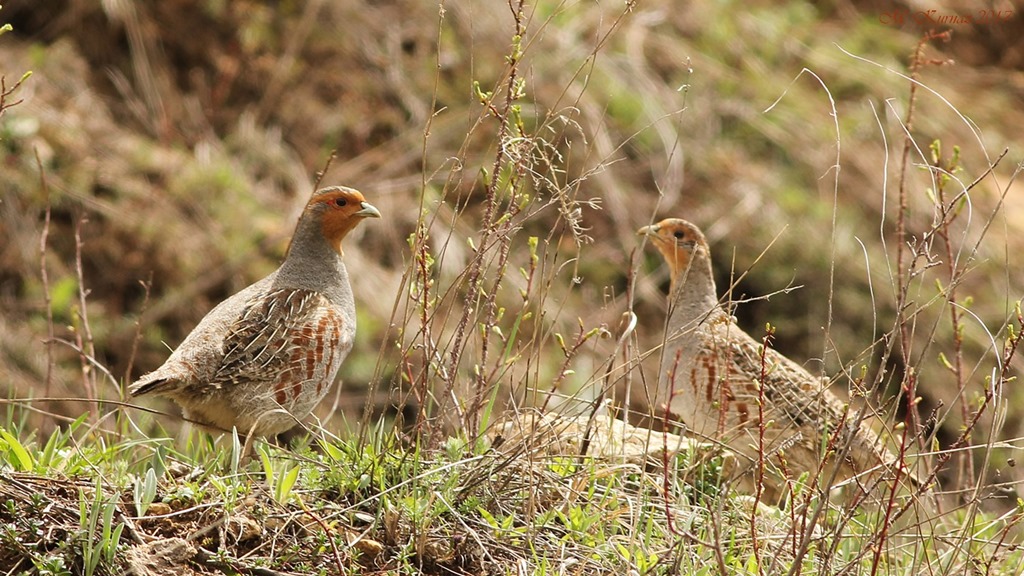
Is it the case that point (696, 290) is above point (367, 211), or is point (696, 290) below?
below

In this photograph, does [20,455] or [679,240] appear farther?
[679,240]

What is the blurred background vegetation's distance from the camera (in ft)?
24.2

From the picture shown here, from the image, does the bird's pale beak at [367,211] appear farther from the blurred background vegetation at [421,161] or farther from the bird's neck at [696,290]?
the blurred background vegetation at [421,161]

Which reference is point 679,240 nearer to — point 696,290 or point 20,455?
point 696,290

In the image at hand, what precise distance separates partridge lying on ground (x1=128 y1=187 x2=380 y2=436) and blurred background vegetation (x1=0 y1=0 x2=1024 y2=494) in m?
2.61

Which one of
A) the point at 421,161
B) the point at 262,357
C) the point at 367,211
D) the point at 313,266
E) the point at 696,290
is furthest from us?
the point at 421,161

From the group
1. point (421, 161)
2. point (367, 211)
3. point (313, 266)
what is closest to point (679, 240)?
point (367, 211)

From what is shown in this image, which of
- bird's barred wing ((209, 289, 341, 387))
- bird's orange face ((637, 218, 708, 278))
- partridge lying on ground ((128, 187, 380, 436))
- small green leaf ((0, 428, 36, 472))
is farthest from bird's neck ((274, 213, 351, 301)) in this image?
bird's orange face ((637, 218, 708, 278))

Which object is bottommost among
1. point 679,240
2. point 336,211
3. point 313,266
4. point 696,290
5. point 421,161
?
point 421,161

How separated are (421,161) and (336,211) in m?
4.25

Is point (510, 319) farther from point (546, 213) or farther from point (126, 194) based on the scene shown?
point (126, 194)

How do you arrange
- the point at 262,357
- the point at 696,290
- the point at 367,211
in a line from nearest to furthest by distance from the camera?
the point at 262,357 < the point at 367,211 < the point at 696,290

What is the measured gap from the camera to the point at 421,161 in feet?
28.3

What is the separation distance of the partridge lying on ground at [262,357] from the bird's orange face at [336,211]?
0.24 meters
